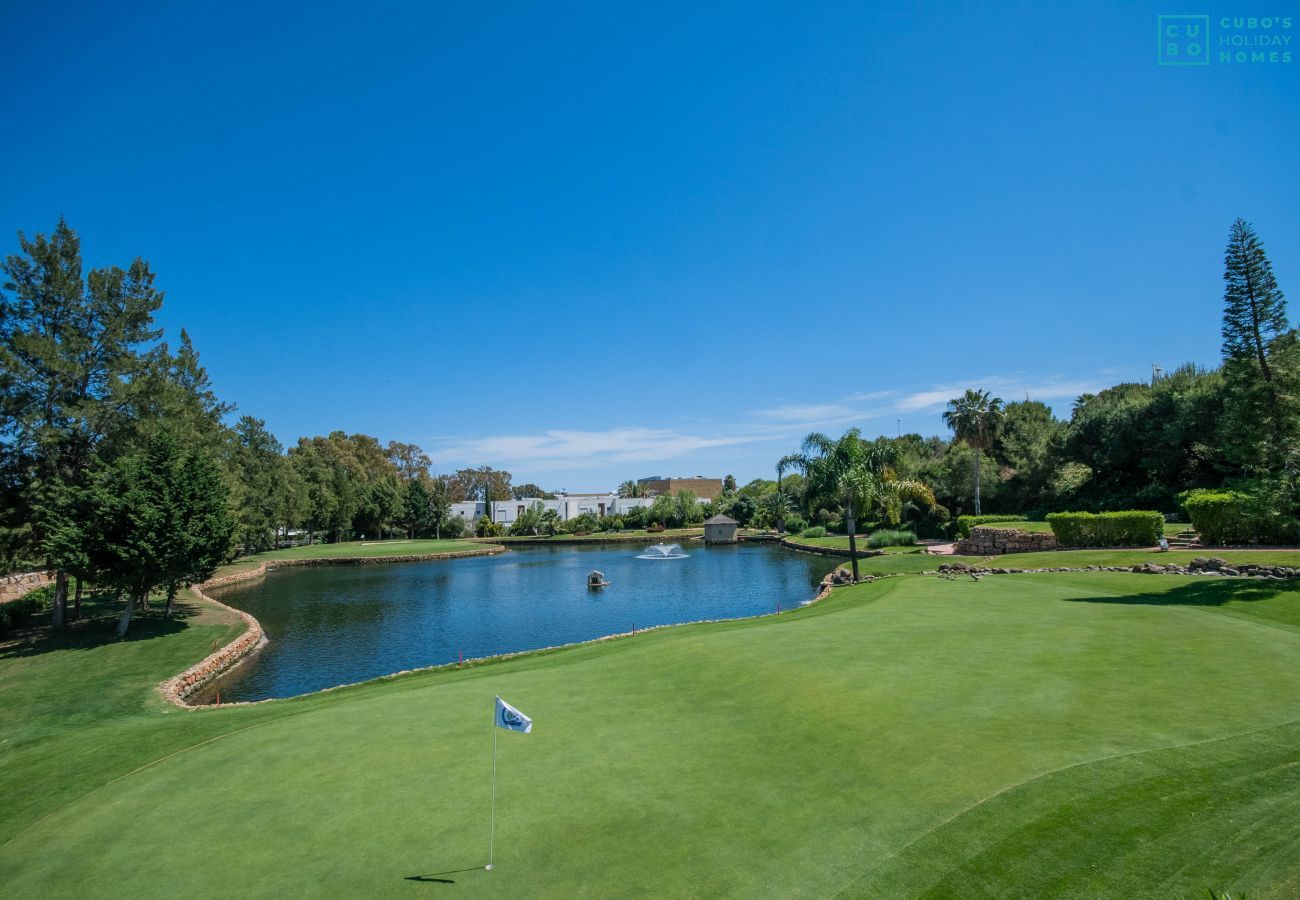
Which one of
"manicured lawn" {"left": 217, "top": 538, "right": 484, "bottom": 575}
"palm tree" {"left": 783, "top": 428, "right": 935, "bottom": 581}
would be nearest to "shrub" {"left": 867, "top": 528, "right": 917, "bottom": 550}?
"palm tree" {"left": 783, "top": 428, "right": 935, "bottom": 581}

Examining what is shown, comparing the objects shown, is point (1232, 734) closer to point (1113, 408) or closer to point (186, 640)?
point (186, 640)

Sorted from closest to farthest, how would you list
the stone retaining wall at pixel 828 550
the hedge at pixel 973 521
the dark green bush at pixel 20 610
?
the dark green bush at pixel 20 610 → the hedge at pixel 973 521 → the stone retaining wall at pixel 828 550

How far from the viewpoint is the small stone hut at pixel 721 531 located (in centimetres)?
7812

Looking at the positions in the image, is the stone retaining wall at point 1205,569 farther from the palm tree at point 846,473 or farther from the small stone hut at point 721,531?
the small stone hut at point 721,531

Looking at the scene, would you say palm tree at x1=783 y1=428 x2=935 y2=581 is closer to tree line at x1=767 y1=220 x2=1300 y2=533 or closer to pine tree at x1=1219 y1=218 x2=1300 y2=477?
tree line at x1=767 y1=220 x2=1300 y2=533

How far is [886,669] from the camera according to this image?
10.7 metres

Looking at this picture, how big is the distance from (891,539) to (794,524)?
31135 millimetres

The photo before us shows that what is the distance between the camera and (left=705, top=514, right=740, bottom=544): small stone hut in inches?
3076

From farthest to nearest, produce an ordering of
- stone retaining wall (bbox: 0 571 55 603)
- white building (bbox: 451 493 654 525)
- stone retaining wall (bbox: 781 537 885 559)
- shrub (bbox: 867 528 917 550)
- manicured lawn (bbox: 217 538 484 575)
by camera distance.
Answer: white building (bbox: 451 493 654 525)
manicured lawn (bbox: 217 538 484 575)
shrub (bbox: 867 528 917 550)
stone retaining wall (bbox: 781 537 885 559)
stone retaining wall (bbox: 0 571 55 603)

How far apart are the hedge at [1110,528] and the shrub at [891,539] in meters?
15.6

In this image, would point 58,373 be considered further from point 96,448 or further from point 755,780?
point 755,780

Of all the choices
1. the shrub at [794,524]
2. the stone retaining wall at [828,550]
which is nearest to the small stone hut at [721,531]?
the shrub at [794,524]

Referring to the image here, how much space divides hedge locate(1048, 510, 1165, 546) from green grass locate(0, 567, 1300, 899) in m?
15.6

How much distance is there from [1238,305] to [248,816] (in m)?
27.0
